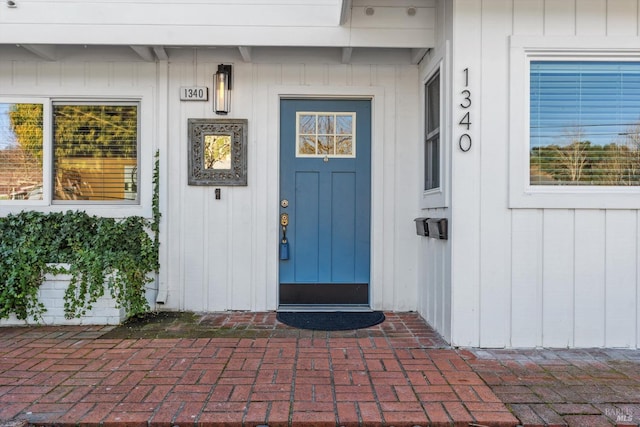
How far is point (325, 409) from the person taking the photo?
2391mm

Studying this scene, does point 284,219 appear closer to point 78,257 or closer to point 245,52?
point 245,52

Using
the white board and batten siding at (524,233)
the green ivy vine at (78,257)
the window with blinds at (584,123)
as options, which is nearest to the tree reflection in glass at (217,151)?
the green ivy vine at (78,257)

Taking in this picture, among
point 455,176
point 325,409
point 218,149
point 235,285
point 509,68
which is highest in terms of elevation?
point 509,68

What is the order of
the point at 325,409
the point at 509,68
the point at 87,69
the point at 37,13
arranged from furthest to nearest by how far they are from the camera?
1. the point at 87,69
2. the point at 37,13
3. the point at 509,68
4. the point at 325,409

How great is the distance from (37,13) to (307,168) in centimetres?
268

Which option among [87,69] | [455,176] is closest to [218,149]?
[87,69]

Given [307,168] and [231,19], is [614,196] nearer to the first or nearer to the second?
[307,168]

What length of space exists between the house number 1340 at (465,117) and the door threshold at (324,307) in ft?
6.09

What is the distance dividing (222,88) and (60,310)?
246 cm

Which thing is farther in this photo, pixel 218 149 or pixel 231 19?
pixel 218 149

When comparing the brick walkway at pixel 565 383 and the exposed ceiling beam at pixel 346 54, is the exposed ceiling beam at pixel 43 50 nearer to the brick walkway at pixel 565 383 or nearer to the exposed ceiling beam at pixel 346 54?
the exposed ceiling beam at pixel 346 54

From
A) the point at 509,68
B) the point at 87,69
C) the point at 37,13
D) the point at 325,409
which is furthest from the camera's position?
the point at 87,69

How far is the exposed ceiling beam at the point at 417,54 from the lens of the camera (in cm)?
403

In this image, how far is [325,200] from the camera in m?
4.41
